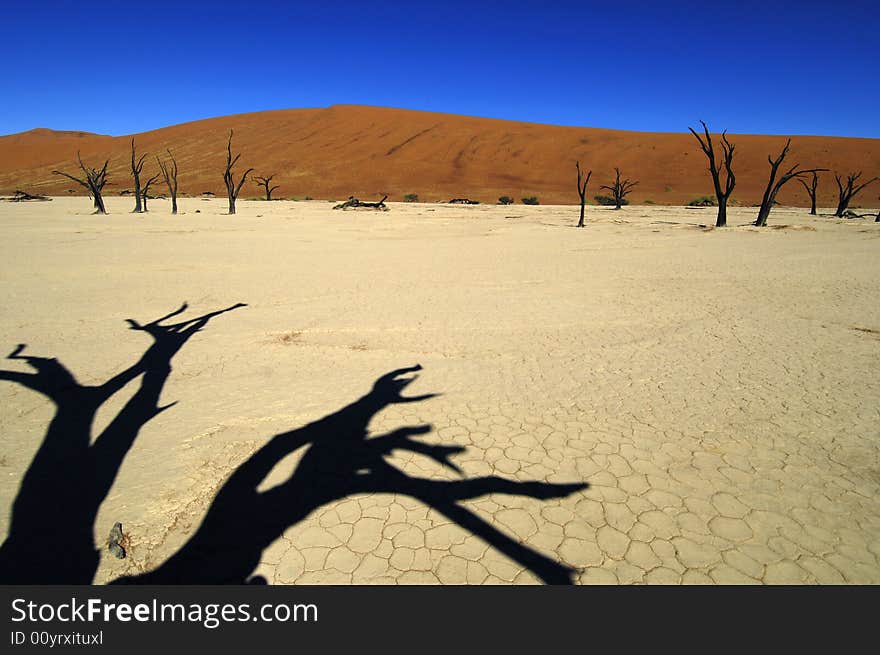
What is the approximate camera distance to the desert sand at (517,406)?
2.77 m

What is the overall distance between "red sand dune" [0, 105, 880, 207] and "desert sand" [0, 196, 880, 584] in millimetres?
35323

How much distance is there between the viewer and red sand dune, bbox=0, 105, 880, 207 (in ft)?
159

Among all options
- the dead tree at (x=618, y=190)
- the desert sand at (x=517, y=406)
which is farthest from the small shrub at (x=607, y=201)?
the desert sand at (x=517, y=406)

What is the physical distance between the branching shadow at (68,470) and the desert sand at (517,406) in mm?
111

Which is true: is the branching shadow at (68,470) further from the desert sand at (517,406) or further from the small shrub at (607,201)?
the small shrub at (607,201)

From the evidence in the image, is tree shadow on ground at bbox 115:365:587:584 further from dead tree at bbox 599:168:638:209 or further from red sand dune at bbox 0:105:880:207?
red sand dune at bbox 0:105:880:207

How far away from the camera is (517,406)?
4.56 meters

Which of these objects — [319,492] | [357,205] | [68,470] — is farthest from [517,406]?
[357,205]

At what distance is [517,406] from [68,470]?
361 cm

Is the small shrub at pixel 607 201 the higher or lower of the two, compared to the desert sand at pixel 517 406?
higher

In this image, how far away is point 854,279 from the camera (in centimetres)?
1026
